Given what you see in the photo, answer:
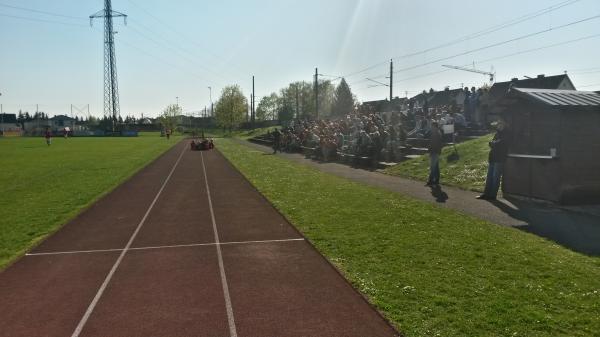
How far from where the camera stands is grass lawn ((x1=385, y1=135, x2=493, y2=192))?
48.9 feet

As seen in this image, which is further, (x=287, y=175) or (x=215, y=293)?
(x=287, y=175)

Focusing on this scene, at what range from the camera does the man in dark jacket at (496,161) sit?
12328 millimetres

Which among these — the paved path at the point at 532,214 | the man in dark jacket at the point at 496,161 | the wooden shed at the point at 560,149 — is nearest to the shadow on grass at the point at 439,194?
the paved path at the point at 532,214

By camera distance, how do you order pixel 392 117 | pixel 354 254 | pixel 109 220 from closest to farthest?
pixel 354 254
pixel 109 220
pixel 392 117

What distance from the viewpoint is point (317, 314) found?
5.50m

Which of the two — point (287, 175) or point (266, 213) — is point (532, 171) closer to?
point (266, 213)

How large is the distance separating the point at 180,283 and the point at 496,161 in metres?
9.24

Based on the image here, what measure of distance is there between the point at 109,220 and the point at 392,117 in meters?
19.8

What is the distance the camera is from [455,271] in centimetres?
658

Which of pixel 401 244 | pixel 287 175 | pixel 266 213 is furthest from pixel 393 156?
pixel 401 244

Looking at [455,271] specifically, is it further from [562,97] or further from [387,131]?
[387,131]

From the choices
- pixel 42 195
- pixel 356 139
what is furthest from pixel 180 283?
pixel 356 139

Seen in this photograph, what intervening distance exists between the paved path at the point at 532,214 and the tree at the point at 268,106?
5737 inches

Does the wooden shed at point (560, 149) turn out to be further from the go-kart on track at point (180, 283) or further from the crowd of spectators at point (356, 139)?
the crowd of spectators at point (356, 139)
